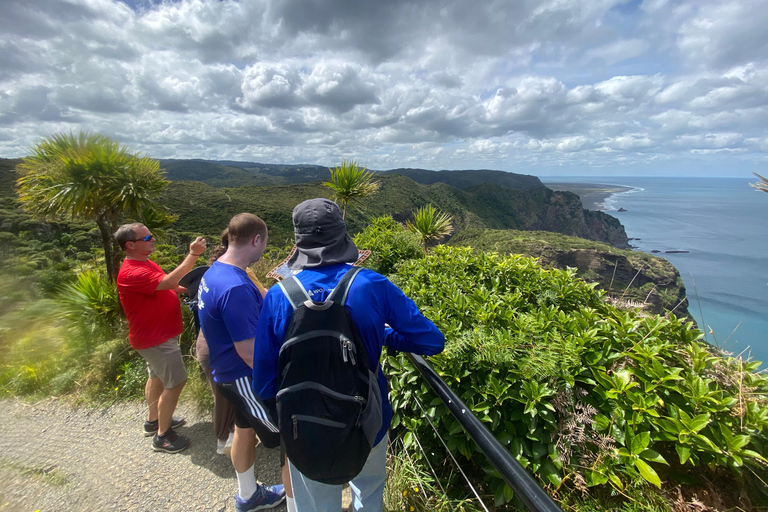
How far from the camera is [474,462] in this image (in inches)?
90.8

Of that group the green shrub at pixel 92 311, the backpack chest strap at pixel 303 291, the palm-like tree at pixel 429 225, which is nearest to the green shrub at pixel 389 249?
the palm-like tree at pixel 429 225

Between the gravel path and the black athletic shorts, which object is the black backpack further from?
the gravel path

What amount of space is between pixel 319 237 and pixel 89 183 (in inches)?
281

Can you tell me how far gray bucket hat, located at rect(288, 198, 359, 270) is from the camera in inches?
57.6

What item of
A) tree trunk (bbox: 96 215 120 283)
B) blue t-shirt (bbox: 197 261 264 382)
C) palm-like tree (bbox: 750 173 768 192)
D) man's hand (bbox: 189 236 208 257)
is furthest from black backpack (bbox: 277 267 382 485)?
tree trunk (bbox: 96 215 120 283)

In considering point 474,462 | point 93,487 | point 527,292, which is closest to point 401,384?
point 474,462

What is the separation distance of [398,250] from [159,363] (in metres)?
3.46

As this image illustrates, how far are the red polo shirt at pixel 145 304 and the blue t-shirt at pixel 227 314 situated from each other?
3.75 ft

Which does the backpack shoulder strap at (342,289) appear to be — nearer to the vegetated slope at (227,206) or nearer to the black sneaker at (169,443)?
the black sneaker at (169,443)

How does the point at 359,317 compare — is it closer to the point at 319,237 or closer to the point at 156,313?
the point at 319,237

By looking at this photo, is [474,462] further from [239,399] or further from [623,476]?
[239,399]

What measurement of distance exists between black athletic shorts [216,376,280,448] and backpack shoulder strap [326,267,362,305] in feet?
3.68

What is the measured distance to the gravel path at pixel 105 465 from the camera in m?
2.38

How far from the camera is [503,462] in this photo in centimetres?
119
